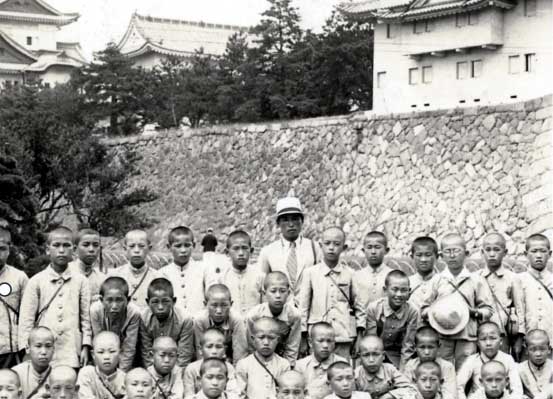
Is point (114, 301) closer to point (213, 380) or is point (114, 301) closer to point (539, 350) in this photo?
point (213, 380)

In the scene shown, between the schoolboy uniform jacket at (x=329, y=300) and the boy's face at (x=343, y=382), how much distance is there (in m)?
0.98

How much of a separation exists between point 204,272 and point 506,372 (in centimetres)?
240

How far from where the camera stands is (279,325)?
6438 millimetres

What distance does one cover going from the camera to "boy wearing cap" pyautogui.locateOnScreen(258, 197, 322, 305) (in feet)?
23.4

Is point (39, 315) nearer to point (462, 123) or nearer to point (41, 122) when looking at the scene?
point (41, 122)

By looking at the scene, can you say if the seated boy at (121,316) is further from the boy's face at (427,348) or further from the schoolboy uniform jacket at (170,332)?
the boy's face at (427,348)

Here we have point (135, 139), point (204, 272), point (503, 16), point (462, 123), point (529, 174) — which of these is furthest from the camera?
point (135, 139)

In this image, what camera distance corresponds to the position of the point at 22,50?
36.1 metres

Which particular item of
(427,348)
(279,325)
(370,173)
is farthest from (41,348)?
(370,173)

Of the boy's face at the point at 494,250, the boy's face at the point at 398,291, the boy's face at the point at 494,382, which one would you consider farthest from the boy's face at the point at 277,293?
the boy's face at the point at 494,250

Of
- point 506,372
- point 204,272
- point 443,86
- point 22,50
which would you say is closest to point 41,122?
point 204,272

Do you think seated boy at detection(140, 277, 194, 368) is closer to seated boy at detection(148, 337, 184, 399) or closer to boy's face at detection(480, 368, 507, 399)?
seated boy at detection(148, 337, 184, 399)

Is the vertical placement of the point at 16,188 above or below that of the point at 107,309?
above

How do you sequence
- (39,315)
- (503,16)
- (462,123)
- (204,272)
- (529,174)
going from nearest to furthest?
1. (39,315)
2. (204,272)
3. (529,174)
4. (462,123)
5. (503,16)
